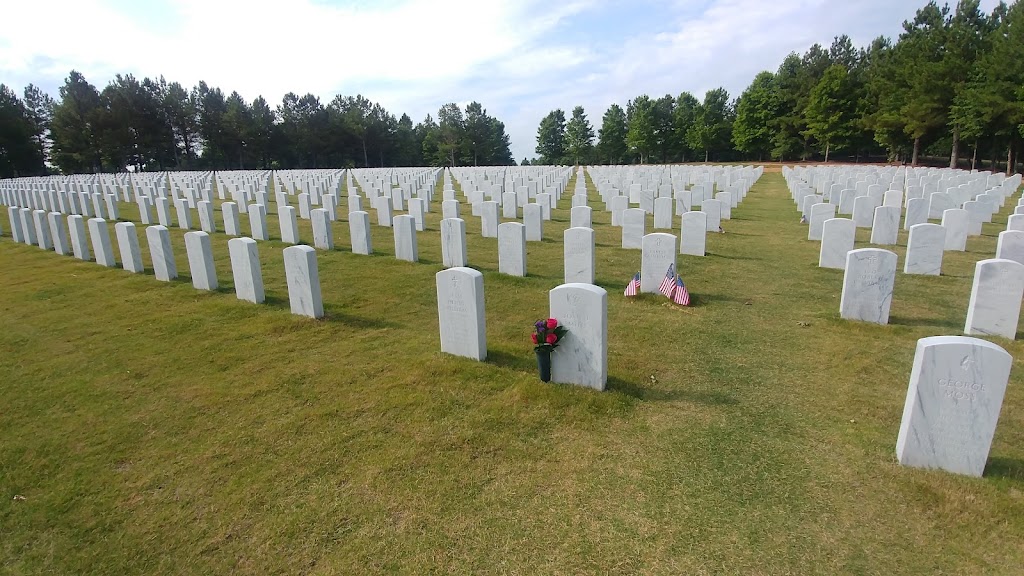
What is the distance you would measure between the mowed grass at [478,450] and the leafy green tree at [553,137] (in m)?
76.7

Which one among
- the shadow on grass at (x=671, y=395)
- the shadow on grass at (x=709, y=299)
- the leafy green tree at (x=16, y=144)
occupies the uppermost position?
the leafy green tree at (x=16, y=144)

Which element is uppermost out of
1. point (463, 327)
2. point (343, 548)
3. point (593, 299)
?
point (593, 299)

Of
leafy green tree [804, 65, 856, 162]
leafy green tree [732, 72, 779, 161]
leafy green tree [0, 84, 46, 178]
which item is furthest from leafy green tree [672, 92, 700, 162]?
leafy green tree [0, 84, 46, 178]

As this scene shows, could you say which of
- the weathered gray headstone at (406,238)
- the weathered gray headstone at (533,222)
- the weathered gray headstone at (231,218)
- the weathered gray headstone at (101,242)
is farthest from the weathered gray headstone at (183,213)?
the weathered gray headstone at (533,222)

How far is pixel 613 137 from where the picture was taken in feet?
241

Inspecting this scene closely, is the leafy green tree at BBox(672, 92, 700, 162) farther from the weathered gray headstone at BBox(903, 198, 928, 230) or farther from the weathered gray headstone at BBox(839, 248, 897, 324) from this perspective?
the weathered gray headstone at BBox(839, 248, 897, 324)

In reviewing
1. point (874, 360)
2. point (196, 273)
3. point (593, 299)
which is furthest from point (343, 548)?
point (196, 273)

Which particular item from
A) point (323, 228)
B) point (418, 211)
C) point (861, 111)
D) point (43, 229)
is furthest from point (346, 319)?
point (861, 111)

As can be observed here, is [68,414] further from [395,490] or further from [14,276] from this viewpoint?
[14,276]

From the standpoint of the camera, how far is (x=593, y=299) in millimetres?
4680

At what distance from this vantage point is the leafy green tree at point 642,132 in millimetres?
66688

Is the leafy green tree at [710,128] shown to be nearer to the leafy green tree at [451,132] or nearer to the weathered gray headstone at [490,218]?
the leafy green tree at [451,132]

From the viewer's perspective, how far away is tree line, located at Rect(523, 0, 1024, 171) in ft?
101

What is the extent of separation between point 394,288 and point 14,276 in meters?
7.79
